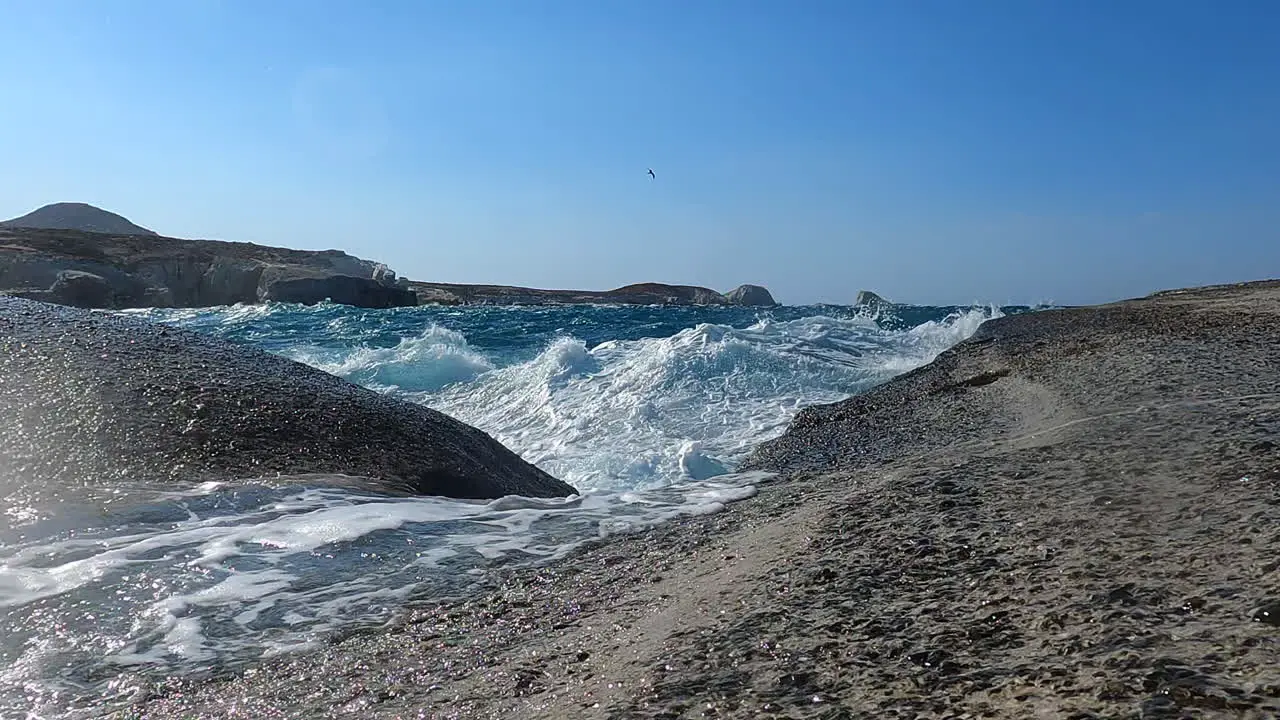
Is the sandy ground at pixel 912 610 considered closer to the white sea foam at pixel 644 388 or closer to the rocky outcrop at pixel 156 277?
the white sea foam at pixel 644 388

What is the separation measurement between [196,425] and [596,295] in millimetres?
76741

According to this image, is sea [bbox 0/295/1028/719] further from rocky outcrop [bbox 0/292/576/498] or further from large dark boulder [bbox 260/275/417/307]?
large dark boulder [bbox 260/275/417/307]

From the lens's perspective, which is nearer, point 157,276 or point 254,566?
point 254,566

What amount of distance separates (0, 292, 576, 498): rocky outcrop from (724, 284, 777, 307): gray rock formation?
263ft

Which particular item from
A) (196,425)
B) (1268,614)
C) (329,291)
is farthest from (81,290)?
(1268,614)

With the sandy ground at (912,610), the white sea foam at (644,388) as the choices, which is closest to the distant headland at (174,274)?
the white sea foam at (644,388)

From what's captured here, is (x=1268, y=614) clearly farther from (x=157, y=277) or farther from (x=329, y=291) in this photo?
(x=157, y=277)

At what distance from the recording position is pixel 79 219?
286 feet

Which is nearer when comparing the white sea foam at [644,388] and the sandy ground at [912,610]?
the sandy ground at [912,610]

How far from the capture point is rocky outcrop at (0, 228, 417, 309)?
3916cm

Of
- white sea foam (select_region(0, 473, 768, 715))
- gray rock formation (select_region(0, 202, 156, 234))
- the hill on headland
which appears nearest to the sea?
white sea foam (select_region(0, 473, 768, 715))

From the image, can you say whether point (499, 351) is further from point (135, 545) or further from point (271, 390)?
point (135, 545)

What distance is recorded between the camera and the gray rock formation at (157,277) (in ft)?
129

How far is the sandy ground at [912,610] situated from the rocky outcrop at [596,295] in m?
60.9
